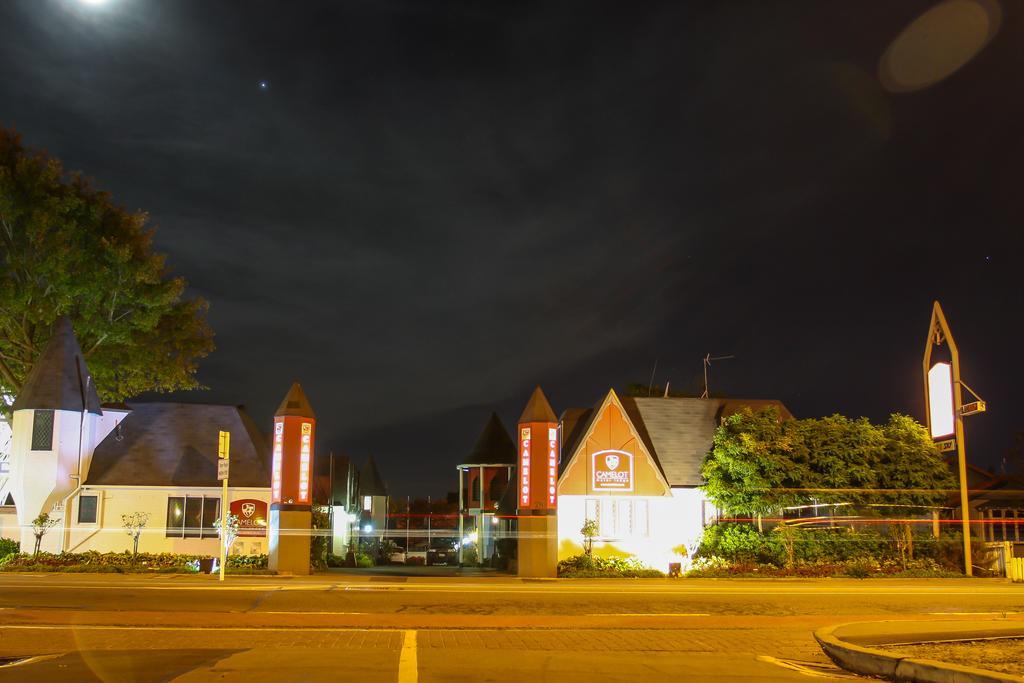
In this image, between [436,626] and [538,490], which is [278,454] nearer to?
[538,490]

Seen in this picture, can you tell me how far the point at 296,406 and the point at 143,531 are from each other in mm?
10604

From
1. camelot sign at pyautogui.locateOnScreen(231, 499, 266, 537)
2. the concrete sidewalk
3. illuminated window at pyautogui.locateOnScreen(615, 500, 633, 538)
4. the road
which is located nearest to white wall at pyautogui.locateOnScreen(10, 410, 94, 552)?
camelot sign at pyautogui.locateOnScreen(231, 499, 266, 537)

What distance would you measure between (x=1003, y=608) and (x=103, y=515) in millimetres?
31617

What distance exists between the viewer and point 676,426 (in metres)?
37.5

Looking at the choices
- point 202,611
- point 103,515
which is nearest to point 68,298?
point 103,515

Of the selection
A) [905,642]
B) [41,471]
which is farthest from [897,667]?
[41,471]

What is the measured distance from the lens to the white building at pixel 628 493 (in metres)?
34.1

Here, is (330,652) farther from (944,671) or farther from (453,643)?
(944,671)

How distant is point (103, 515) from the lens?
3691cm

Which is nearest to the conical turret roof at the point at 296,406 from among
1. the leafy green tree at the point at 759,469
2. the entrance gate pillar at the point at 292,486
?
the entrance gate pillar at the point at 292,486

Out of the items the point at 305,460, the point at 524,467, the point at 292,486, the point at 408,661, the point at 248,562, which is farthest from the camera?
the point at 248,562

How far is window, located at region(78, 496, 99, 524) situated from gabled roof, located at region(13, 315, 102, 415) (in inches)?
140

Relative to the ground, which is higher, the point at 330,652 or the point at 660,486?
the point at 660,486

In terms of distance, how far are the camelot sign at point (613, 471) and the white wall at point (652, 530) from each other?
0.42m
